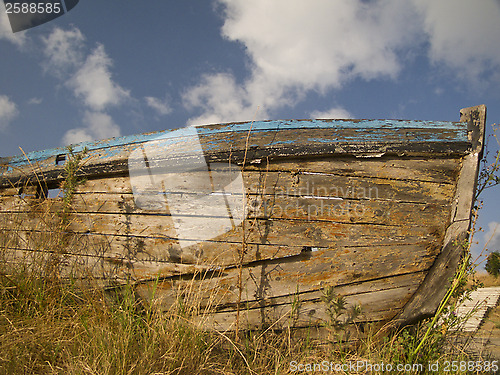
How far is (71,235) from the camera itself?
3.24 meters

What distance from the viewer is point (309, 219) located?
2760 mm

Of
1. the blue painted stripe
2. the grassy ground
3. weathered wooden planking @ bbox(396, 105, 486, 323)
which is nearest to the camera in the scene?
the grassy ground

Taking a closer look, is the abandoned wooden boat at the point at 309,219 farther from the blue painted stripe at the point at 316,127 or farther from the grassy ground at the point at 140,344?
the grassy ground at the point at 140,344

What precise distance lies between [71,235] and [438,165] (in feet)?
11.3

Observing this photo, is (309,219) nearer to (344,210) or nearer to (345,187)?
(344,210)

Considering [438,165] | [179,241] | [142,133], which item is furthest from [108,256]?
[438,165]

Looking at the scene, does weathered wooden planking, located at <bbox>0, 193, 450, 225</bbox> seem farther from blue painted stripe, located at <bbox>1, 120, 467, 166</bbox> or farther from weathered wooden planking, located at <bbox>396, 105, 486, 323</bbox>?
blue painted stripe, located at <bbox>1, 120, 467, 166</bbox>

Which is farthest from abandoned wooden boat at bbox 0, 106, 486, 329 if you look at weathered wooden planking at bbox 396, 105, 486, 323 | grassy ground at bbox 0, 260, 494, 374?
grassy ground at bbox 0, 260, 494, 374

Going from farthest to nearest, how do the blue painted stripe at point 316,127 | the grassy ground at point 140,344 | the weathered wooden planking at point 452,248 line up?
the blue painted stripe at point 316,127 → the weathered wooden planking at point 452,248 → the grassy ground at point 140,344

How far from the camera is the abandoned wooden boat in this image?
9.00ft

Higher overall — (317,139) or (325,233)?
(317,139)

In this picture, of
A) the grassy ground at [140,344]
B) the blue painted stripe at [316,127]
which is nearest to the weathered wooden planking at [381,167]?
the blue painted stripe at [316,127]

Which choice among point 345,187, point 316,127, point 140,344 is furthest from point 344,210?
point 140,344

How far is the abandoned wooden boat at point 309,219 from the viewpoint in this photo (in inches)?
108
